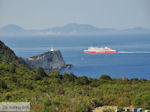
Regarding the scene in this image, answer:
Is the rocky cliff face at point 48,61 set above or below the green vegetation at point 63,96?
below

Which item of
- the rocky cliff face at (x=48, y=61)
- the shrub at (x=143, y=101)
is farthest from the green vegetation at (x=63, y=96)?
the rocky cliff face at (x=48, y=61)

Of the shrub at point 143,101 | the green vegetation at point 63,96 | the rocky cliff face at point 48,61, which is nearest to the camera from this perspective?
the green vegetation at point 63,96

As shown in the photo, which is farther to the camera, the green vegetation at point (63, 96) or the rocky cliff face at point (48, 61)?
the rocky cliff face at point (48, 61)

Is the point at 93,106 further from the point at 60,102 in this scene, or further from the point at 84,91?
the point at 84,91

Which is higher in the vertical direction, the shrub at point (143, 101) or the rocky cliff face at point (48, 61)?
the shrub at point (143, 101)

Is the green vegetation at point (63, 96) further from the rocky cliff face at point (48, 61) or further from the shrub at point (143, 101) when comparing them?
the rocky cliff face at point (48, 61)

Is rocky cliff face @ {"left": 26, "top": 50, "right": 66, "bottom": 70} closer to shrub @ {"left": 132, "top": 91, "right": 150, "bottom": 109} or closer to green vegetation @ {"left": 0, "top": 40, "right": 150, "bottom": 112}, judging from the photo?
green vegetation @ {"left": 0, "top": 40, "right": 150, "bottom": 112}

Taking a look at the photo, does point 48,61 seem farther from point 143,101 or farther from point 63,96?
point 143,101

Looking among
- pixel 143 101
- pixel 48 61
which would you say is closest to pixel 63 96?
pixel 143 101

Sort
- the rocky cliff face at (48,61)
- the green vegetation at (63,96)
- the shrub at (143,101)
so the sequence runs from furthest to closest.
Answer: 1. the rocky cliff face at (48,61)
2. the shrub at (143,101)
3. the green vegetation at (63,96)
